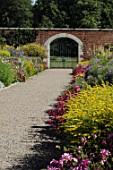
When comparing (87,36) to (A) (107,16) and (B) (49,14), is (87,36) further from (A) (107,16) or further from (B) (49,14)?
(A) (107,16)

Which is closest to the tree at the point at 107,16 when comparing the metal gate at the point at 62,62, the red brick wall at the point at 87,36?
the red brick wall at the point at 87,36

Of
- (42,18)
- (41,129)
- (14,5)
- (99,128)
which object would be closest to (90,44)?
(42,18)

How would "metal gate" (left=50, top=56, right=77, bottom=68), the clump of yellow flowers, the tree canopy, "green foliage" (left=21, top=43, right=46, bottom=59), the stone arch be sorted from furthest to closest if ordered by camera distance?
the tree canopy < "metal gate" (left=50, top=56, right=77, bottom=68) < the stone arch < "green foliage" (left=21, top=43, right=46, bottom=59) < the clump of yellow flowers

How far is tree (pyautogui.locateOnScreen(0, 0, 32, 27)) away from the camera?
43.7 meters

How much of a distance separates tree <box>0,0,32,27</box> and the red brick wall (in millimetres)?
10267

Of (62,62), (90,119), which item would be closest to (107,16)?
(62,62)

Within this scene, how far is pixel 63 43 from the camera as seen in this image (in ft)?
113

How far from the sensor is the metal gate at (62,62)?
33125 mm

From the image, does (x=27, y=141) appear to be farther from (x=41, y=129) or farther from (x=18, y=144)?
(x=41, y=129)

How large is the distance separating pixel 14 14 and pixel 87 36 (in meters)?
14.3

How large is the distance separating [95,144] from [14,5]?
141 feet

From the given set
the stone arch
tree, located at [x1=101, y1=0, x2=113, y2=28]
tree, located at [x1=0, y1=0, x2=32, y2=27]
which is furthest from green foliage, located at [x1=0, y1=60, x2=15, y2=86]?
tree, located at [x1=101, y1=0, x2=113, y2=28]

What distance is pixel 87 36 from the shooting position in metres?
32.8

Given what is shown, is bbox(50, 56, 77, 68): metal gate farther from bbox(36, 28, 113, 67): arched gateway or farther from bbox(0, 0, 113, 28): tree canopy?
bbox(0, 0, 113, 28): tree canopy
